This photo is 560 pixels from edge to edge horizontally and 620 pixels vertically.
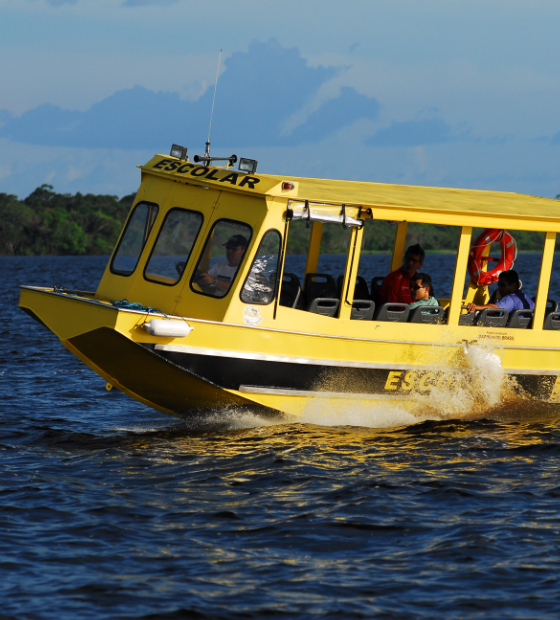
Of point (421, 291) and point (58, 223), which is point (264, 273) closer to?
point (421, 291)

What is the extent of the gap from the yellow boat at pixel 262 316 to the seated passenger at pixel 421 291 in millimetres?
289

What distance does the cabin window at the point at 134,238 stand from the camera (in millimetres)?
10070

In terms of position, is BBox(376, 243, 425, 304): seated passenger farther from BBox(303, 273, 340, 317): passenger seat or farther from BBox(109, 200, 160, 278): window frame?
BBox(109, 200, 160, 278): window frame

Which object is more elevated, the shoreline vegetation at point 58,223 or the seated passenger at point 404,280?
the shoreline vegetation at point 58,223

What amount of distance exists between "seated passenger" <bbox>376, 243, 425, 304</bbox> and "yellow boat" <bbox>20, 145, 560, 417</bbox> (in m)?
0.49

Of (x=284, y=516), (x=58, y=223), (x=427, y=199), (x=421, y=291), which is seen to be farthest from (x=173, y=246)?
(x=58, y=223)

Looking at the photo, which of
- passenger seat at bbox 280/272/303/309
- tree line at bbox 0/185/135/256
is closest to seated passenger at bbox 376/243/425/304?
passenger seat at bbox 280/272/303/309

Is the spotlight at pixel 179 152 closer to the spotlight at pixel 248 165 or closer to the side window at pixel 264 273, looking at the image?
the spotlight at pixel 248 165

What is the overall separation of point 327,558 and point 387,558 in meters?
0.45

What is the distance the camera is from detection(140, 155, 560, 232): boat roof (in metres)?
9.29

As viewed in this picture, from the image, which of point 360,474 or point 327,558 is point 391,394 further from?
point 327,558

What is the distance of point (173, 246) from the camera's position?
386 inches

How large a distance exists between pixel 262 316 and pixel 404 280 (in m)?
2.16

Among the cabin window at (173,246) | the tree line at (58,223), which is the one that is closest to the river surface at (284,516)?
the cabin window at (173,246)
